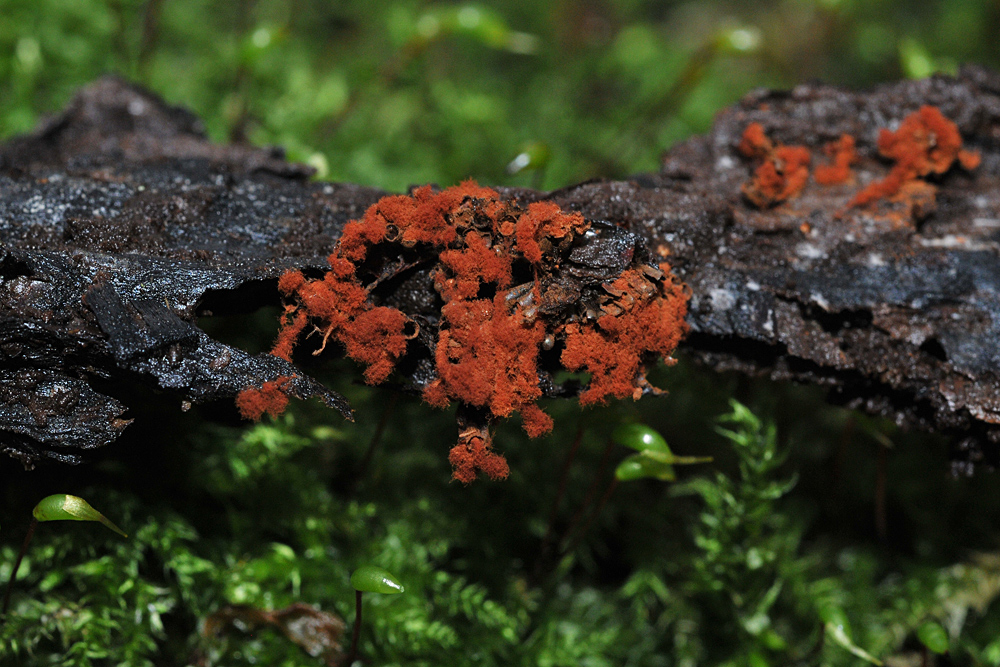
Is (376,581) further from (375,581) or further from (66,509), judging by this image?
(66,509)

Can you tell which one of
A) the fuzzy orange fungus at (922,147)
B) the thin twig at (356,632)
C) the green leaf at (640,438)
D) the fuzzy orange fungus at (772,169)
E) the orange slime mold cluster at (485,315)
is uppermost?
the fuzzy orange fungus at (922,147)

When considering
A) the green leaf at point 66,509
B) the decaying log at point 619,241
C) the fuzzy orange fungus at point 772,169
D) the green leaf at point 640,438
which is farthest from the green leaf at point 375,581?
the fuzzy orange fungus at point 772,169

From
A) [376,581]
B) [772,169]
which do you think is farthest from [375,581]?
[772,169]

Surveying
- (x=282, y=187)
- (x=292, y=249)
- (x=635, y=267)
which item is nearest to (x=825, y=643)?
(x=635, y=267)

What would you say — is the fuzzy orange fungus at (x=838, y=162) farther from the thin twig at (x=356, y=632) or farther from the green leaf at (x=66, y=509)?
the green leaf at (x=66, y=509)

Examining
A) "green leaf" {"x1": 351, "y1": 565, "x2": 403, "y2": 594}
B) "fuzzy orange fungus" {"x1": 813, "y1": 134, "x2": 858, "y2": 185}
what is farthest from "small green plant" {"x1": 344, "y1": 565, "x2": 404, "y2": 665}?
"fuzzy orange fungus" {"x1": 813, "y1": 134, "x2": 858, "y2": 185}

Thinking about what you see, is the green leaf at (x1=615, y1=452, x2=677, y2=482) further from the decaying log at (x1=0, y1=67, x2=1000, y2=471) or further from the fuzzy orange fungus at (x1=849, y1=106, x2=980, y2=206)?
the fuzzy orange fungus at (x1=849, y1=106, x2=980, y2=206)
